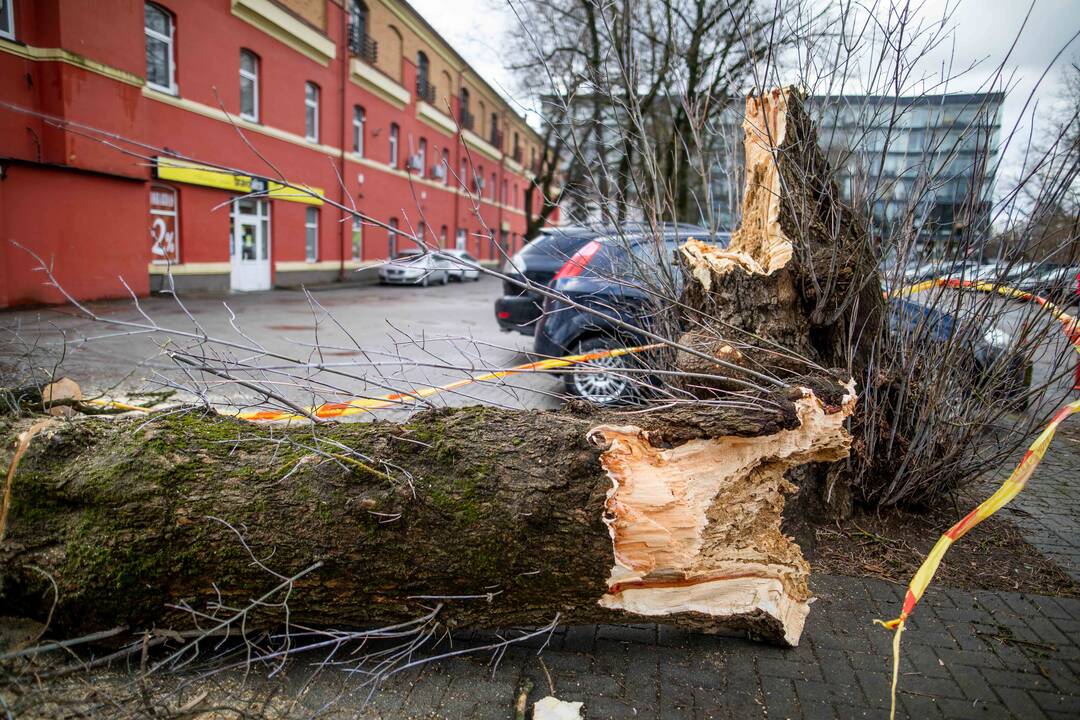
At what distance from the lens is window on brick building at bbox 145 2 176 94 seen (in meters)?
14.9

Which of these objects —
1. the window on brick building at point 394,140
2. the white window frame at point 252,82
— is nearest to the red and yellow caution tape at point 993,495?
the white window frame at point 252,82

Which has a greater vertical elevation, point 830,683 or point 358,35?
point 358,35

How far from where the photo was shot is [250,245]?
19.2m

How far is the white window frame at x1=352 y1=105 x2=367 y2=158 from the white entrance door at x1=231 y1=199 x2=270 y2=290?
539 cm

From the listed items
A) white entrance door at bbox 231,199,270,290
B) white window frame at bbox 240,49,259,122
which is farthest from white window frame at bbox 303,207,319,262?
white window frame at bbox 240,49,259,122

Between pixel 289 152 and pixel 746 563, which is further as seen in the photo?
pixel 289 152

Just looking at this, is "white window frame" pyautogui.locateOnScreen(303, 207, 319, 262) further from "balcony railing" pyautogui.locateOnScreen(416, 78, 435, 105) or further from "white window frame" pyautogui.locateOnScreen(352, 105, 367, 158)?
"balcony railing" pyautogui.locateOnScreen(416, 78, 435, 105)

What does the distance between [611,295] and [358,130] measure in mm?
22326

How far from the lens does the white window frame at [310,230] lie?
21703 millimetres

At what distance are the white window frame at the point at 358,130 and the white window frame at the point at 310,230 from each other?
3078mm

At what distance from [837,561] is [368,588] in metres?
2.38

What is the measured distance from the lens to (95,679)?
2.33m

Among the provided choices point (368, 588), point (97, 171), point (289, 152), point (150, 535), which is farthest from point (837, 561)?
point (289, 152)

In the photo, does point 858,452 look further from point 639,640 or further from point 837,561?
point 639,640
